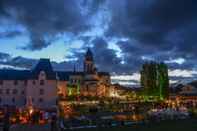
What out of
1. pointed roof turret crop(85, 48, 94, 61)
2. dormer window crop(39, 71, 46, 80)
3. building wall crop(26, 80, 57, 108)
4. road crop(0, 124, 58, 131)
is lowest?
road crop(0, 124, 58, 131)

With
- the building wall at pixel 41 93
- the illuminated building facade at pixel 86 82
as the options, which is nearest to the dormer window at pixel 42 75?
the building wall at pixel 41 93

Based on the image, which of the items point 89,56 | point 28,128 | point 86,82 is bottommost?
point 28,128

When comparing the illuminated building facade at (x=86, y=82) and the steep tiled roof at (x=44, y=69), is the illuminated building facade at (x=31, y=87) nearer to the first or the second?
the steep tiled roof at (x=44, y=69)

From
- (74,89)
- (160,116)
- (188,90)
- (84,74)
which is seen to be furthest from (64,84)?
(160,116)

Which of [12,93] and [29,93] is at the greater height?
[12,93]

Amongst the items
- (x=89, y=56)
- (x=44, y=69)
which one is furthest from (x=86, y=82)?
(x=44, y=69)

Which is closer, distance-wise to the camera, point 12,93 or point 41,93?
point 41,93

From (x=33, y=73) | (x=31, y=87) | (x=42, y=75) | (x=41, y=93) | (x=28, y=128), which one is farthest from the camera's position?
(x=33, y=73)

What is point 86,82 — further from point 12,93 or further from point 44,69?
point 12,93

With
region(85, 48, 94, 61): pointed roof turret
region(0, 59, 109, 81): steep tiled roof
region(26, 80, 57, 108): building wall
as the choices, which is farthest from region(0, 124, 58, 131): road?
region(85, 48, 94, 61): pointed roof turret

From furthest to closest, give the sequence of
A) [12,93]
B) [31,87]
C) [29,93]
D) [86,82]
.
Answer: [86,82], [12,93], [31,87], [29,93]

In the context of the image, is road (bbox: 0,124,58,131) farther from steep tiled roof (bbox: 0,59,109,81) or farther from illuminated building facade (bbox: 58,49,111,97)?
illuminated building facade (bbox: 58,49,111,97)

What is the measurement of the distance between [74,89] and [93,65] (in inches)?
676

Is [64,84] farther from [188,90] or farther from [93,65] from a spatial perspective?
[188,90]
